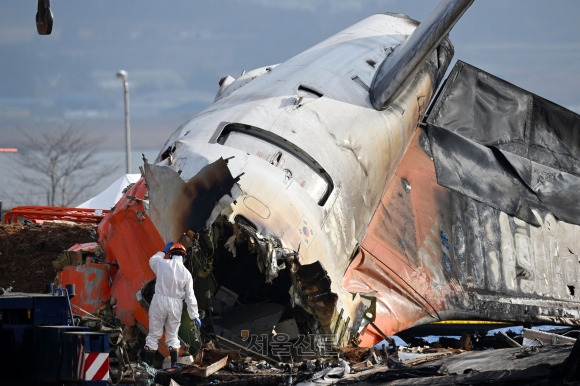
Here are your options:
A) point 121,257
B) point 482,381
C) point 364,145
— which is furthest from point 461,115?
point 482,381

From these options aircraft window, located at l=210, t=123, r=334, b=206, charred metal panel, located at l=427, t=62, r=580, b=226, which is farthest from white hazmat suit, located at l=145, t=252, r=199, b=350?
charred metal panel, located at l=427, t=62, r=580, b=226

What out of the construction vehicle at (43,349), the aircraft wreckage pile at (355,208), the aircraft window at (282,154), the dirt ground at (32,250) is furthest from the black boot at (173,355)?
the dirt ground at (32,250)

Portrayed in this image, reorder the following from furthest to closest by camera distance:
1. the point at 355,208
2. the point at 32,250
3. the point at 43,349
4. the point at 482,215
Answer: the point at 32,250, the point at 482,215, the point at 355,208, the point at 43,349

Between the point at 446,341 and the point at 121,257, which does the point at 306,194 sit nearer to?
the point at 121,257

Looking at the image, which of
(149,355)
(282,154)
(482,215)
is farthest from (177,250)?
(482,215)

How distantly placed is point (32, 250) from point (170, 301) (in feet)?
25.8

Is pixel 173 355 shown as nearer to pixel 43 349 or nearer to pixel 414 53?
pixel 43 349

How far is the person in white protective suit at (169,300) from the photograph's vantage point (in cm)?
1278

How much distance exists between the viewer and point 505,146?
2059 centimetres

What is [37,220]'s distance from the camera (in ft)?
75.2

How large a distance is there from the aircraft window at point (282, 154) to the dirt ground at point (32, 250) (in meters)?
4.62

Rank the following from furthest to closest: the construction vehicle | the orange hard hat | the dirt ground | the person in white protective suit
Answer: the dirt ground
the person in white protective suit
the orange hard hat
the construction vehicle

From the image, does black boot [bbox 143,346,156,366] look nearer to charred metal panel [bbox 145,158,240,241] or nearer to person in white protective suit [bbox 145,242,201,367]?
person in white protective suit [bbox 145,242,201,367]

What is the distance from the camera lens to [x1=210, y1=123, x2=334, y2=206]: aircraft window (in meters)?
14.8
